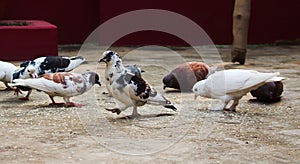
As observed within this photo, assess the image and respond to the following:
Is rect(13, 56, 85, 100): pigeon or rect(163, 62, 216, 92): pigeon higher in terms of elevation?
rect(13, 56, 85, 100): pigeon

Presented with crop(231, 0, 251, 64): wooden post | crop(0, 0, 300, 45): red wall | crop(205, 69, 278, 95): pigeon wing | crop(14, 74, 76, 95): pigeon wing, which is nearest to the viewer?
crop(205, 69, 278, 95): pigeon wing

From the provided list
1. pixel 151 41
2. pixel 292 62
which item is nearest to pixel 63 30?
pixel 151 41

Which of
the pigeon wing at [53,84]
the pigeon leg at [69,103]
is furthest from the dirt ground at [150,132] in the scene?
the pigeon wing at [53,84]

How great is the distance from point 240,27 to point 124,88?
147 inches

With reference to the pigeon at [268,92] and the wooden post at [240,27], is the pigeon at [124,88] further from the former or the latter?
the wooden post at [240,27]

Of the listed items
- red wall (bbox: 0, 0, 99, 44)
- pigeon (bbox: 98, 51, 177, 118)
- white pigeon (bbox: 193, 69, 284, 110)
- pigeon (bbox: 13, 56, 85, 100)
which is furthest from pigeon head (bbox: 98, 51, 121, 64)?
red wall (bbox: 0, 0, 99, 44)

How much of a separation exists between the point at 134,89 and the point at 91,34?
6036 millimetres

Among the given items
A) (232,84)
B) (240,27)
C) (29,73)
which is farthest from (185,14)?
(232,84)

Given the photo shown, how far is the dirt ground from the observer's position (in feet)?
11.8

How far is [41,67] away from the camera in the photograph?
5.48 meters

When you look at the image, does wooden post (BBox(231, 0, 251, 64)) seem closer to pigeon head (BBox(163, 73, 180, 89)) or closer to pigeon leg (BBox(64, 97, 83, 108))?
pigeon head (BBox(163, 73, 180, 89))

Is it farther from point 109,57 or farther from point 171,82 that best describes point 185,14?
point 109,57

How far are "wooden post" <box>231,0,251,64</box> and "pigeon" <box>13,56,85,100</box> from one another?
2700 mm

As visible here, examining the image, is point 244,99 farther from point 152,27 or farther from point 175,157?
point 152,27
